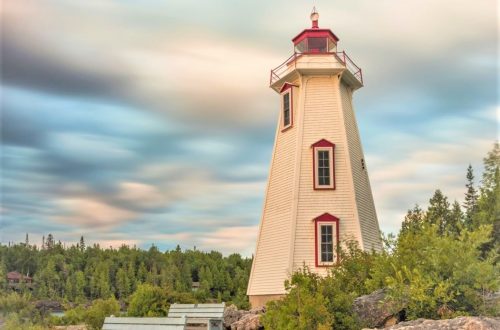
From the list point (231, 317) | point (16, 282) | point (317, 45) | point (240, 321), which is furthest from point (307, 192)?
point (16, 282)

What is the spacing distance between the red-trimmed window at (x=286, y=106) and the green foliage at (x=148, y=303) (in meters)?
9.39

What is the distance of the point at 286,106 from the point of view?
24859mm

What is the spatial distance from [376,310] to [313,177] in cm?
1173

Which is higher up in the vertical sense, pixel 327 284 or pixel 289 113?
pixel 289 113

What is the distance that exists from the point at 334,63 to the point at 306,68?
1.25 meters

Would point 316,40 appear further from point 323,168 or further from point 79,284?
point 79,284

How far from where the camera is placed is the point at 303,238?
22078 mm

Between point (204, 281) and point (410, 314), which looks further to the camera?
point (204, 281)

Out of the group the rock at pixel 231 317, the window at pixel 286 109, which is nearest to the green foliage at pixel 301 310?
the rock at pixel 231 317

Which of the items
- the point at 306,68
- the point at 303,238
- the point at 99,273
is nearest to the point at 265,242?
the point at 303,238

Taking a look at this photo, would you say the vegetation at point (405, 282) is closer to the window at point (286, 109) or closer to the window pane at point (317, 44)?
the window at point (286, 109)

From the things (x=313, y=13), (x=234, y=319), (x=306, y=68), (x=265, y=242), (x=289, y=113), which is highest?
(x=313, y=13)

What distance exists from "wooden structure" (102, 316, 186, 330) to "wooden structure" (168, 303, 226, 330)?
3.32m

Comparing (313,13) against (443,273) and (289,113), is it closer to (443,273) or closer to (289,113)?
(289,113)
